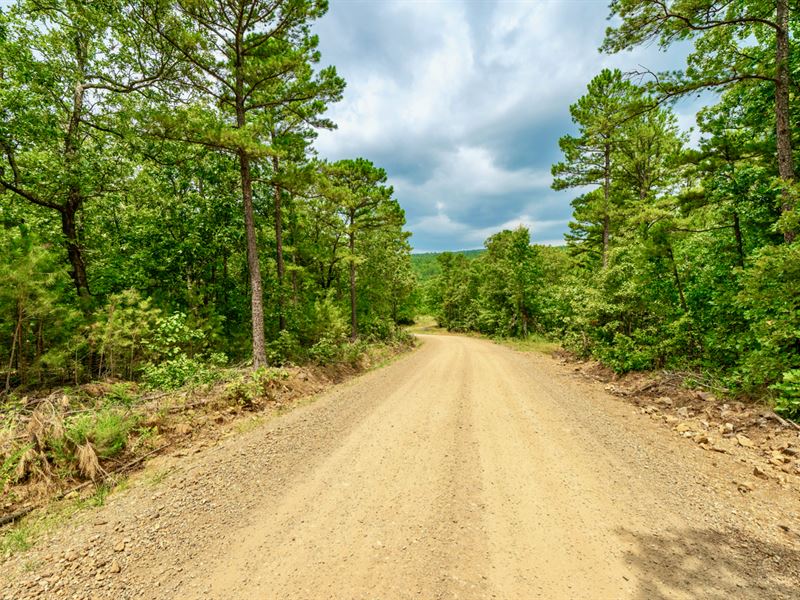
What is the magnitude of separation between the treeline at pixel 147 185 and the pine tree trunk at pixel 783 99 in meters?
10.1

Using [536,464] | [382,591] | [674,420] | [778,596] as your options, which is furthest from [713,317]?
[382,591]

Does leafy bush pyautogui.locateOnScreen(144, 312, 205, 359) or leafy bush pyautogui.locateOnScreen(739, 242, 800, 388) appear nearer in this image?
leafy bush pyautogui.locateOnScreen(739, 242, 800, 388)

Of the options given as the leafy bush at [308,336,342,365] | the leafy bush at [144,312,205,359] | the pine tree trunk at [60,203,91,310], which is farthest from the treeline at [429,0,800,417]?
the pine tree trunk at [60,203,91,310]

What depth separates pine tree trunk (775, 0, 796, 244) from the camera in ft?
19.8

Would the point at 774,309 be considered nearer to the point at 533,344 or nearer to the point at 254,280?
the point at 254,280

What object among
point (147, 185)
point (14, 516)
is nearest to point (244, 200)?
point (147, 185)

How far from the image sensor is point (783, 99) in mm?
6176

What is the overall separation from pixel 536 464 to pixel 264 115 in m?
12.6

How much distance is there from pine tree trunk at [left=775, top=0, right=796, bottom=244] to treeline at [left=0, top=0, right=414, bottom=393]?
10136 millimetres

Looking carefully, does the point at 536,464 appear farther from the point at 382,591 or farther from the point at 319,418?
the point at 319,418

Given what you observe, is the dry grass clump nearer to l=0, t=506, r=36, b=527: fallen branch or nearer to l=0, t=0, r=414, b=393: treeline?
l=0, t=506, r=36, b=527: fallen branch

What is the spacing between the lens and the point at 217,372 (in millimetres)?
8484

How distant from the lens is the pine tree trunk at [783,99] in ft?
19.8

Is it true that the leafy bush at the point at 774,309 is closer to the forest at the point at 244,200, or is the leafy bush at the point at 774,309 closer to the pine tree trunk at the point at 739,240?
the forest at the point at 244,200
